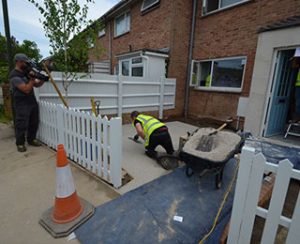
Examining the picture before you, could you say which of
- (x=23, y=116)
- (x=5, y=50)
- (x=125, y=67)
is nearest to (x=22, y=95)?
(x=23, y=116)

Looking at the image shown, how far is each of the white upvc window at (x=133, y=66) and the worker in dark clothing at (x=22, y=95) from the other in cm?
479

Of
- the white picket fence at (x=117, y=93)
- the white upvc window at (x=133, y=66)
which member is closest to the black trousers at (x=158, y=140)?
the white picket fence at (x=117, y=93)

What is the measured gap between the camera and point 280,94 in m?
5.27

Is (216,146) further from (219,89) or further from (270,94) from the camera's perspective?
(219,89)

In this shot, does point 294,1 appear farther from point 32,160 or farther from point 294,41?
point 32,160

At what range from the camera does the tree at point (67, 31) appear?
12.2 feet

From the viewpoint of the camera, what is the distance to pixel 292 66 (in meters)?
5.12

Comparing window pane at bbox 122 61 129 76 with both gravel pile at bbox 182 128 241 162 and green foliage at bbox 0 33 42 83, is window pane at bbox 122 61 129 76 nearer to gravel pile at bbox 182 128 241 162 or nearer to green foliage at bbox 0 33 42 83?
green foliage at bbox 0 33 42 83

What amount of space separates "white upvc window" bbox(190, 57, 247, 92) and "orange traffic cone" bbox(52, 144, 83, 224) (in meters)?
6.20

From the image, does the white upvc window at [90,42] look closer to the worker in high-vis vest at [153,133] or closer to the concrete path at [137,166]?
the worker in high-vis vest at [153,133]

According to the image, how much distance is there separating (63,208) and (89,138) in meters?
1.22

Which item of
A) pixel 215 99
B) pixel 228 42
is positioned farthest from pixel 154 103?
pixel 228 42

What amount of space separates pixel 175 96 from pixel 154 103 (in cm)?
124

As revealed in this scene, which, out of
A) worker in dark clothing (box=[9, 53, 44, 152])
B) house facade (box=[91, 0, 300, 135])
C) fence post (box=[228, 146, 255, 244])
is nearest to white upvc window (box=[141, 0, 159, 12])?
house facade (box=[91, 0, 300, 135])
